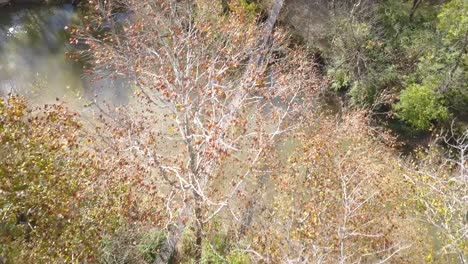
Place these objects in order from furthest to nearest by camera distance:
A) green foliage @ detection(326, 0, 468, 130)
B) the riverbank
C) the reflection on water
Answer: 1. the riverbank
2. the reflection on water
3. green foliage @ detection(326, 0, 468, 130)

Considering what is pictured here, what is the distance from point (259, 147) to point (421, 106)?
6.66 metres

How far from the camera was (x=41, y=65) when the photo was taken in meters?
16.1

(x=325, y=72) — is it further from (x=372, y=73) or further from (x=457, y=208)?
(x=457, y=208)

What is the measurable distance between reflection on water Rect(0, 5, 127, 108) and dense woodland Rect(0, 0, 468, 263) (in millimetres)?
760

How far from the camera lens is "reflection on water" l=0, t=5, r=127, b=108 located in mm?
15016

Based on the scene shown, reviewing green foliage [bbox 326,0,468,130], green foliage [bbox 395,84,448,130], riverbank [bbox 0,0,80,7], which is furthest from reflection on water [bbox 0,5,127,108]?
green foliage [bbox 395,84,448,130]

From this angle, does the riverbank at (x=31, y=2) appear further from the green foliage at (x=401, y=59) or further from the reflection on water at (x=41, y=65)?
the green foliage at (x=401, y=59)

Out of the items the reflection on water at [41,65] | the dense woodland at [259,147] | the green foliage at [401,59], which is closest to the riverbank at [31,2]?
the reflection on water at [41,65]

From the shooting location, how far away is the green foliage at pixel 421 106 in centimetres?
1427

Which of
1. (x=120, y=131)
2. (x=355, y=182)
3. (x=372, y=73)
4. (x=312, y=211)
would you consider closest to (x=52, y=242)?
(x=120, y=131)

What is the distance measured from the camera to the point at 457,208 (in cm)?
922

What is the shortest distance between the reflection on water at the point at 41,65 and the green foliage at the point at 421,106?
432 inches

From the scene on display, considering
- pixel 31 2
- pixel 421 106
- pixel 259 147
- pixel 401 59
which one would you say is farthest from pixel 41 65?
pixel 421 106

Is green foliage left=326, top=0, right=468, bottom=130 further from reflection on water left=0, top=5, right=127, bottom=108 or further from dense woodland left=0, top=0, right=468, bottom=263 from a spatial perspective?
reflection on water left=0, top=5, right=127, bottom=108
